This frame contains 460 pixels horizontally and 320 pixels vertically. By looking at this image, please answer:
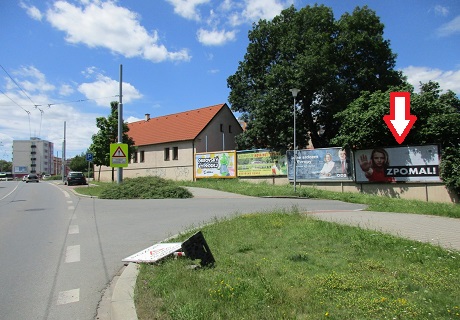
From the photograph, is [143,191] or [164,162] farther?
[164,162]

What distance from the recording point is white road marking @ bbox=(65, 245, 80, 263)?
645 centimetres

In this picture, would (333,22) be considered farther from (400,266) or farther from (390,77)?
(400,266)

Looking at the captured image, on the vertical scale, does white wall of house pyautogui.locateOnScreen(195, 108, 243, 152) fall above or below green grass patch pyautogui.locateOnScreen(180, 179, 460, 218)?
above

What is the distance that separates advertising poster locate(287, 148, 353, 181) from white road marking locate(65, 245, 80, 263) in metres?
18.6

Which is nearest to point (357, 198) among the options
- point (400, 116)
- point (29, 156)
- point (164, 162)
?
point (400, 116)

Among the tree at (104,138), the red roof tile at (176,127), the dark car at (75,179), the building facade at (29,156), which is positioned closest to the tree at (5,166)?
the building facade at (29,156)

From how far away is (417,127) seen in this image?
2025 centimetres

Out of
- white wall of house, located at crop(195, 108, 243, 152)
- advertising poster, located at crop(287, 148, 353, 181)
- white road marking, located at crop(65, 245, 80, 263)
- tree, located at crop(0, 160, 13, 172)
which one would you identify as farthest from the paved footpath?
tree, located at crop(0, 160, 13, 172)

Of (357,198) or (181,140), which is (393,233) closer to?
(357,198)

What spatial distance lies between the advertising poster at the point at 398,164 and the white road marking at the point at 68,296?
64.1 ft

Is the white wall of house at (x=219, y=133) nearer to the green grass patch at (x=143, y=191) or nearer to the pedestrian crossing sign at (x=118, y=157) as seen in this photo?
the pedestrian crossing sign at (x=118, y=157)

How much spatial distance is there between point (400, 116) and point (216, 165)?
15225 mm

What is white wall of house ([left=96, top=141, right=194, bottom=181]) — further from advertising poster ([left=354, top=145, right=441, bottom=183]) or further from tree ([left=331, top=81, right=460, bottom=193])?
advertising poster ([left=354, top=145, right=441, bottom=183])

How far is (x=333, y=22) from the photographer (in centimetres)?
2930
